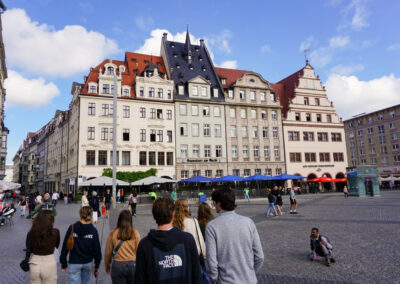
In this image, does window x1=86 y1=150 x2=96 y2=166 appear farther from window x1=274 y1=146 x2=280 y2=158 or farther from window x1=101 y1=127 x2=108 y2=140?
window x1=274 y1=146 x2=280 y2=158

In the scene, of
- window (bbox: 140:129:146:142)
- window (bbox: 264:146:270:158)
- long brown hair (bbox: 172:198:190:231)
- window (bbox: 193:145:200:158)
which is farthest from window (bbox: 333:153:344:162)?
long brown hair (bbox: 172:198:190:231)

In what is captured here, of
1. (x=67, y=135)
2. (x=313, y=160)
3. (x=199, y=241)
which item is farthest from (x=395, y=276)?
(x=67, y=135)

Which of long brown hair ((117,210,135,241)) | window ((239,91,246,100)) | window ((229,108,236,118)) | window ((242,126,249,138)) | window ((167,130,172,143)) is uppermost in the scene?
window ((239,91,246,100))

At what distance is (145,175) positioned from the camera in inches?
1512

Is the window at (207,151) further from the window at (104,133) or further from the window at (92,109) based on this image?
the window at (92,109)

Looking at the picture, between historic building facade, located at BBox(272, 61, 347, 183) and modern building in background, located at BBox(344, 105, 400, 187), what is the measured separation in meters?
18.0

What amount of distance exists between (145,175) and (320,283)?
111 ft

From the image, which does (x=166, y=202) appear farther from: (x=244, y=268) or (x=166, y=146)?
(x=166, y=146)

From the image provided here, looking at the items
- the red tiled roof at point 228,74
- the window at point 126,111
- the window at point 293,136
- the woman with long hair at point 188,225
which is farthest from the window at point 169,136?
the woman with long hair at point 188,225

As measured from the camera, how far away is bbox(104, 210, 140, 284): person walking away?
416cm

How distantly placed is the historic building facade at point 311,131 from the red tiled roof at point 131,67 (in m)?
22.3

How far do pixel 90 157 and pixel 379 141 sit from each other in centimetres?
6559

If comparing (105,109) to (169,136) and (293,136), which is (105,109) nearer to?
(169,136)

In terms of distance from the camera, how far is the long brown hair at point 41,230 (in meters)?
4.44
